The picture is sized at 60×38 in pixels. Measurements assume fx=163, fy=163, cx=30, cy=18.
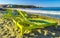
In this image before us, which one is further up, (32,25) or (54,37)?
(32,25)

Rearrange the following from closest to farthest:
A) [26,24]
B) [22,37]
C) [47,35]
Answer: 1. [22,37]
2. [47,35]
3. [26,24]

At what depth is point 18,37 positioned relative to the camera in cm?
432

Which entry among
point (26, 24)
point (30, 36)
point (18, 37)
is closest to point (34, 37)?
point (30, 36)

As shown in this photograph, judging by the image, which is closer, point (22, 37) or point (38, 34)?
point (22, 37)

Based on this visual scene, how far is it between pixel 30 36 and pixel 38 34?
32 centimetres

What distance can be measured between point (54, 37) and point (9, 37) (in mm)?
1205

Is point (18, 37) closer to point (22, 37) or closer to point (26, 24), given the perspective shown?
point (22, 37)

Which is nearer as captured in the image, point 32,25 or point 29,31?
point 32,25

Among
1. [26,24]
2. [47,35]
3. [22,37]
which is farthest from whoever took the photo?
[26,24]

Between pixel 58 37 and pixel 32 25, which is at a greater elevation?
pixel 32 25

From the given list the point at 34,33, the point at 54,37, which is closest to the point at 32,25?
the point at 34,33

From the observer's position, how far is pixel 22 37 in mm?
4285

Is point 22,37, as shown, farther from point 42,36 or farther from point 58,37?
point 58,37

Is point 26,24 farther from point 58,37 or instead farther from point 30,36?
point 58,37
